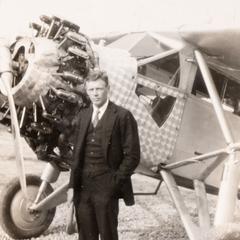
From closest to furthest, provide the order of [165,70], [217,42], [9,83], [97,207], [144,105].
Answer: [97,207] < [9,83] < [144,105] < [217,42] < [165,70]

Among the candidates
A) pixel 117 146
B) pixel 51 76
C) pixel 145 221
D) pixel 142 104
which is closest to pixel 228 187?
pixel 142 104

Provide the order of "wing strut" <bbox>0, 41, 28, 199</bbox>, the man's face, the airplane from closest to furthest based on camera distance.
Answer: the man's face, "wing strut" <bbox>0, 41, 28, 199</bbox>, the airplane

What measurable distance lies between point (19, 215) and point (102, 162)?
2815 mm

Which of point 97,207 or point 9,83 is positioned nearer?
point 97,207

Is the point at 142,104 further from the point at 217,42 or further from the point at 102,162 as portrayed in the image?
the point at 102,162

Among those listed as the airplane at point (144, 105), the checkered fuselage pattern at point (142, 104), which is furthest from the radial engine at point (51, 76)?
the checkered fuselage pattern at point (142, 104)

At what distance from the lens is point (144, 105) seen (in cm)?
532

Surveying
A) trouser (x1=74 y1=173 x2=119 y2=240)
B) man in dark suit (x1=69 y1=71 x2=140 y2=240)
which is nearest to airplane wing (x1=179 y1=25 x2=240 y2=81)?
man in dark suit (x1=69 y1=71 x2=140 y2=240)

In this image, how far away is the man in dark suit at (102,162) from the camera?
12.7ft

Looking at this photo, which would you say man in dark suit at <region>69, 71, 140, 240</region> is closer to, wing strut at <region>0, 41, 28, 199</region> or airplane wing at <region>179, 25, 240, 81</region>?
wing strut at <region>0, 41, 28, 199</region>

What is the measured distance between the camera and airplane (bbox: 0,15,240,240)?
4.58 metres

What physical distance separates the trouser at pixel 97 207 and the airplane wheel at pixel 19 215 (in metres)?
2.37

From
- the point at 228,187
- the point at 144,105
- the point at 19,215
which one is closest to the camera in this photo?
the point at 228,187

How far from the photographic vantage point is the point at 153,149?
17.6 ft
